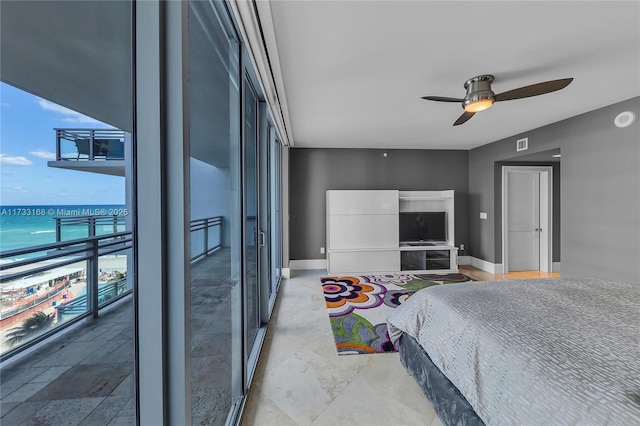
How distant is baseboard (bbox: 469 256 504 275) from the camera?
477 cm

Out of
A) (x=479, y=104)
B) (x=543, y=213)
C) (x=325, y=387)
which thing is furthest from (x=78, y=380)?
(x=543, y=213)

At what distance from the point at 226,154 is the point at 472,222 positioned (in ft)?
17.0

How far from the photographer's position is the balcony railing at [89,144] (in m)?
0.58

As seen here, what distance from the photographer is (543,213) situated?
4891 millimetres

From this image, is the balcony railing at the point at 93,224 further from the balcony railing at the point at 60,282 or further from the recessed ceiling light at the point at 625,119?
the recessed ceiling light at the point at 625,119

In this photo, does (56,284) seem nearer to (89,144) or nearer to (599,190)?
(89,144)

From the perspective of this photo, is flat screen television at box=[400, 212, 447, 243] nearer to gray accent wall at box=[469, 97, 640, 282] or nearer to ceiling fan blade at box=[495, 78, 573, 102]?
gray accent wall at box=[469, 97, 640, 282]

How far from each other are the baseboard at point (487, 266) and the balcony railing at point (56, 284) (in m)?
5.51

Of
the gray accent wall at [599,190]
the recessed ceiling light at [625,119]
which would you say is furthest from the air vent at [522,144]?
the recessed ceiling light at [625,119]

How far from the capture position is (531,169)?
4.83 metres

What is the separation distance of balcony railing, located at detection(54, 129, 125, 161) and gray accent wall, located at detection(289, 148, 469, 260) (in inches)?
174

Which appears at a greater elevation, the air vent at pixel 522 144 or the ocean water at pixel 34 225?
the air vent at pixel 522 144

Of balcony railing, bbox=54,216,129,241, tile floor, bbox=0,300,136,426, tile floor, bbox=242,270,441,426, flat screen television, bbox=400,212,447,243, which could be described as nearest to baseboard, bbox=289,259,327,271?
flat screen television, bbox=400,212,447,243

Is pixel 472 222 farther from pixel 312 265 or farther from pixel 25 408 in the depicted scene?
pixel 25 408
